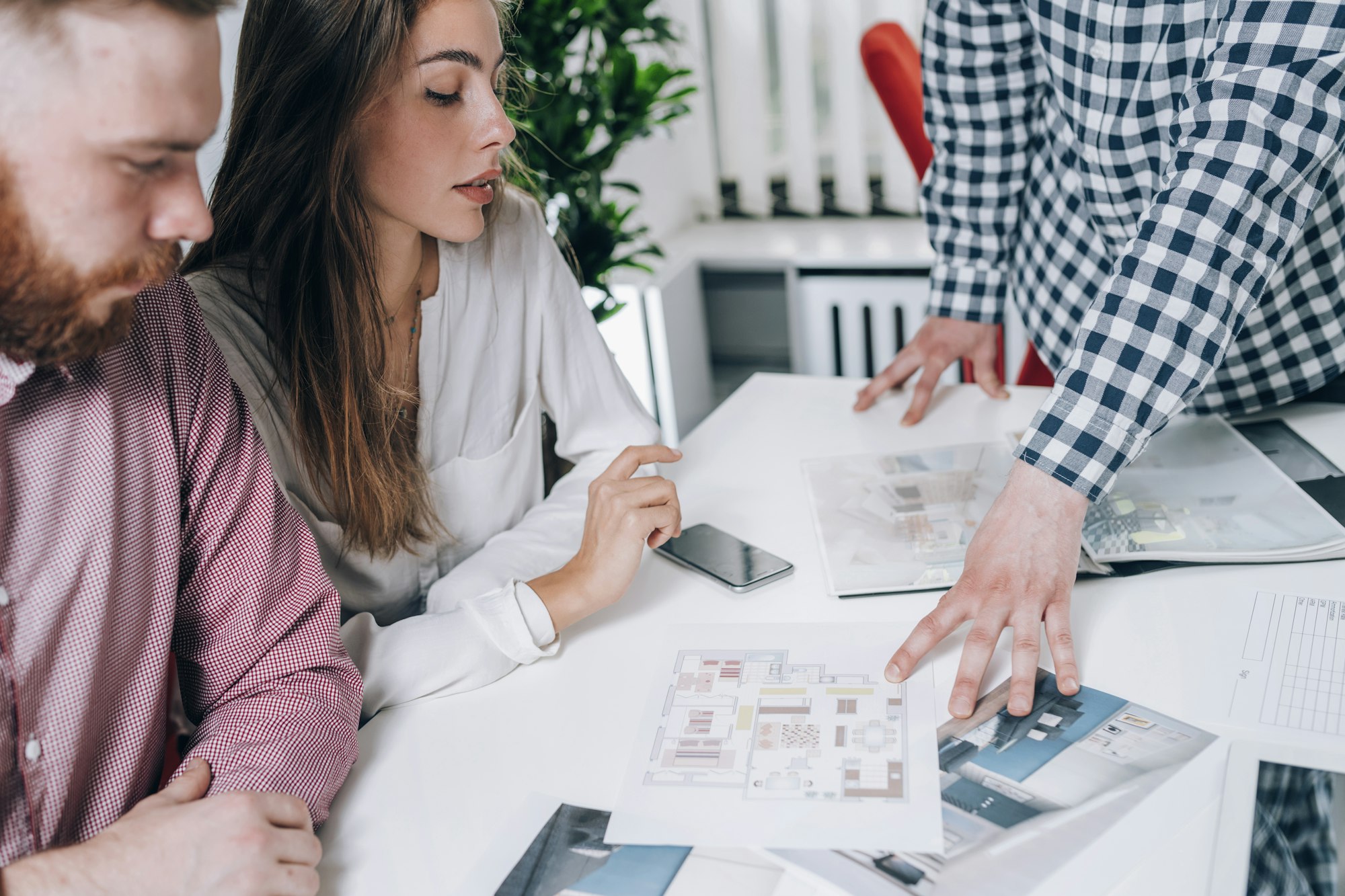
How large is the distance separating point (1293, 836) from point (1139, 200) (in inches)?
29.5

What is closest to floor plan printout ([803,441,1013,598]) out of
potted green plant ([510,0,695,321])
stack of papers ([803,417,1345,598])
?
stack of papers ([803,417,1345,598])

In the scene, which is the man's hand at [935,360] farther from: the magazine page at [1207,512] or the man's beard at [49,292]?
the man's beard at [49,292]

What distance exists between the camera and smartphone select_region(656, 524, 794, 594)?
3.39 ft

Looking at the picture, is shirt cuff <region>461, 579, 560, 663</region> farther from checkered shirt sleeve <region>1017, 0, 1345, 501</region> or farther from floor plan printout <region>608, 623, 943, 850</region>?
checkered shirt sleeve <region>1017, 0, 1345, 501</region>

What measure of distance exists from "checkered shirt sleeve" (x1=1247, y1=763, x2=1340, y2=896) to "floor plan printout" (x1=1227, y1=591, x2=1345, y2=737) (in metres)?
0.04

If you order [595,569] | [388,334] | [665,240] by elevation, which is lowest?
[665,240]

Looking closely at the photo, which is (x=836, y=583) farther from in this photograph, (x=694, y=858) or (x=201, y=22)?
(x=201, y=22)

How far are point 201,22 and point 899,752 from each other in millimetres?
656

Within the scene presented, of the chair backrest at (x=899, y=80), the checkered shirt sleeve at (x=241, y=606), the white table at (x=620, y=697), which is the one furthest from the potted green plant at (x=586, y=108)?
the checkered shirt sleeve at (x=241, y=606)

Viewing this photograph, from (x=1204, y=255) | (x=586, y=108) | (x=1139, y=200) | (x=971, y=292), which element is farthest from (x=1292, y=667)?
(x=586, y=108)

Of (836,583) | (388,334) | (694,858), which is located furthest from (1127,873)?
(388,334)

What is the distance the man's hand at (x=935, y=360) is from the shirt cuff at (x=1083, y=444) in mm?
384

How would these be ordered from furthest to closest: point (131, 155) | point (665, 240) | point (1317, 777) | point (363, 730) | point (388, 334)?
point (665, 240), point (388, 334), point (363, 730), point (1317, 777), point (131, 155)

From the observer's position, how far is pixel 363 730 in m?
0.91
